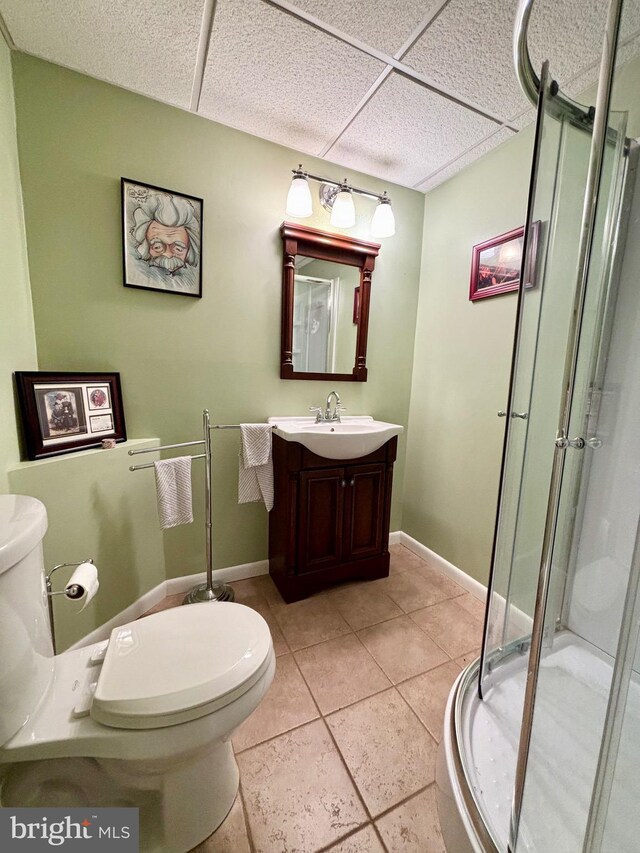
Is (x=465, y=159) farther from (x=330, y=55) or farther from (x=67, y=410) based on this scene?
(x=67, y=410)

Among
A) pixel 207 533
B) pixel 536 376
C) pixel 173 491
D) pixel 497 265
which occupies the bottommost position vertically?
pixel 207 533

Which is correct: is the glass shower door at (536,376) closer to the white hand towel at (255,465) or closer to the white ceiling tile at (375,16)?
the white ceiling tile at (375,16)

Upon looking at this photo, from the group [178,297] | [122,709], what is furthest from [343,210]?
[122,709]

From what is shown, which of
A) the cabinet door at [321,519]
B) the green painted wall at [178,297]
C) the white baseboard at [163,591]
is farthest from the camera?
the cabinet door at [321,519]

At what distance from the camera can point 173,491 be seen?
146 cm

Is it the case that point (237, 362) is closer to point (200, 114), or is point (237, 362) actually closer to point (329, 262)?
point (329, 262)

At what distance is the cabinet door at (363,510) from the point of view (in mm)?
1747

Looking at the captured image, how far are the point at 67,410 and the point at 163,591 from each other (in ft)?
3.32

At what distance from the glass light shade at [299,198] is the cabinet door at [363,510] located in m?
1.26

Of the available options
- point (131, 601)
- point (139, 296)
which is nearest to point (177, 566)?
point (131, 601)

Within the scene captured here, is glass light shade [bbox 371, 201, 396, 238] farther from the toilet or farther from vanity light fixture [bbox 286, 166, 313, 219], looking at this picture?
the toilet

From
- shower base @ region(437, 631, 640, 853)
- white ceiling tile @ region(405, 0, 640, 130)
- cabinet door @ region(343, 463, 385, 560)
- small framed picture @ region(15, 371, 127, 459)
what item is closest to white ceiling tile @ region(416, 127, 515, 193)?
white ceiling tile @ region(405, 0, 640, 130)

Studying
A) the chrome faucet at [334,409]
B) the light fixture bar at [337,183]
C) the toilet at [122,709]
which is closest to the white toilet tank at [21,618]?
→ the toilet at [122,709]

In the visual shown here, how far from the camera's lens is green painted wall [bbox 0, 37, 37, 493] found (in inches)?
42.9
